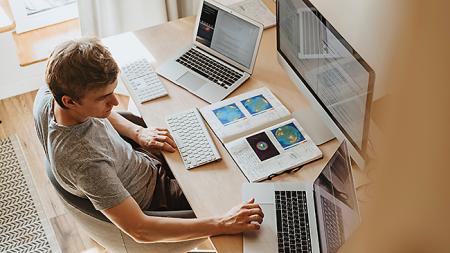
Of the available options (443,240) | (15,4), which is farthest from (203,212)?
(15,4)

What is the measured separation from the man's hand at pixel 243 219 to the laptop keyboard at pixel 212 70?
540 millimetres

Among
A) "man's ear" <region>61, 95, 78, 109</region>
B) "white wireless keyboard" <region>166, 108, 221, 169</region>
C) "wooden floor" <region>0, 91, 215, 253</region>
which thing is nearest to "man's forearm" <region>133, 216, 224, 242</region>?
"white wireless keyboard" <region>166, 108, 221, 169</region>

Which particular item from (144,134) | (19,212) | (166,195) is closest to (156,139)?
(144,134)

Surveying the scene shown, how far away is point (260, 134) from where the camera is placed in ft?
6.05

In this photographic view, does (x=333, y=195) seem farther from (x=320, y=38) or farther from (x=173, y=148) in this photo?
(x=173, y=148)

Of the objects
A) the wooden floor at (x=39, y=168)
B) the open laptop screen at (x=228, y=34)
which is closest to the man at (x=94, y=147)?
the open laptop screen at (x=228, y=34)

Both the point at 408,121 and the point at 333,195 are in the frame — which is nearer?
the point at 408,121

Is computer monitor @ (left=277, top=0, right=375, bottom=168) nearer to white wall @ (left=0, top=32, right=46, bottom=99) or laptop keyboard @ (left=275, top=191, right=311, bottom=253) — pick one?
laptop keyboard @ (left=275, top=191, right=311, bottom=253)

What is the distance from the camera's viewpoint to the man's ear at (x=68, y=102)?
4.86 ft

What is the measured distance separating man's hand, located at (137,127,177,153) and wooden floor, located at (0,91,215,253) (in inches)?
28.0

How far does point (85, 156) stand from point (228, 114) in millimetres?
553

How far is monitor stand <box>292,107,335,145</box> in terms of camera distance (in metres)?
1.82

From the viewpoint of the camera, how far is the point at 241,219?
159cm

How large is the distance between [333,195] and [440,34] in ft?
4.68
